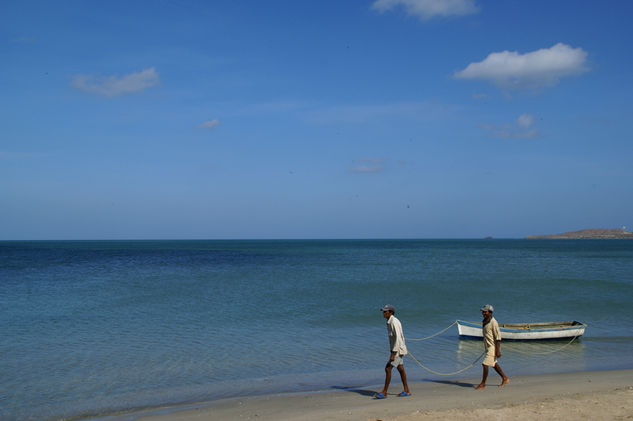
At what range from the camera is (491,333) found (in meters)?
10.2

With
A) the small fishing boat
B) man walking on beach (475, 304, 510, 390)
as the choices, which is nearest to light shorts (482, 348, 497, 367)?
man walking on beach (475, 304, 510, 390)

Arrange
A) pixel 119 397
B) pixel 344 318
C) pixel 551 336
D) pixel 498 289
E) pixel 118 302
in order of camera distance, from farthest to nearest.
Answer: pixel 498 289 < pixel 118 302 < pixel 344 318 < pixel 551 336 < pixel 119 397

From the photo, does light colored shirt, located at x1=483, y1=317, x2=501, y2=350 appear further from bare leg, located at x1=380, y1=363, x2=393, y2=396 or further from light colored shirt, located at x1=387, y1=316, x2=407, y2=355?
bare leg, located at x1=380, y1=363, x2=393, y2=396

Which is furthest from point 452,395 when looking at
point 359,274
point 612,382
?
point 359,274

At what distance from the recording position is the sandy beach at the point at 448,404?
8426 millimetres

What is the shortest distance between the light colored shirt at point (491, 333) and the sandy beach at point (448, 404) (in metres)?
0.92

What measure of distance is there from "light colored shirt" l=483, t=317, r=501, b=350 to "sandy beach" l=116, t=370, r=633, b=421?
→ 919mm

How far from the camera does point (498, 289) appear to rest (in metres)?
30.8

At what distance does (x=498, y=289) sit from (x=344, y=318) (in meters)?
14.3

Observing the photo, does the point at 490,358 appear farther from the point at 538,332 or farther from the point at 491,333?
the point at 538,332

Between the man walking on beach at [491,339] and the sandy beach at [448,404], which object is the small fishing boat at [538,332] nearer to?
the sandy beach at [448,404]

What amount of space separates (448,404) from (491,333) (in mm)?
1787

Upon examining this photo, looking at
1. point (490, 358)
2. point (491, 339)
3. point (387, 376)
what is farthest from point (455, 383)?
point (387, 376)

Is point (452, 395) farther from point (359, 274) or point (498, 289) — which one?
point (359, 274)
